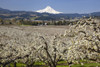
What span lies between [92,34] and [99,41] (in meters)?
0.60

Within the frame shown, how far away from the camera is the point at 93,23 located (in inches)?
349

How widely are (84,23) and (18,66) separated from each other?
22.9 m

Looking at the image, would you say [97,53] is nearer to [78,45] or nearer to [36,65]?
[78,45]

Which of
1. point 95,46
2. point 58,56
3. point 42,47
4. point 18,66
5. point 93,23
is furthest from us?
point 18,66

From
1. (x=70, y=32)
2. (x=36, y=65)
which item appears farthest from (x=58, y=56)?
(x=36, y=65)

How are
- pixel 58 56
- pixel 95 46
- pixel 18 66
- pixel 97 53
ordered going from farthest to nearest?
pixel 18 66
pixel 58 56
pixel 97 53
pixel 95 46

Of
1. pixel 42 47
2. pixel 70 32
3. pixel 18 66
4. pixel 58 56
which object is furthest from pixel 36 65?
pixel 70 32

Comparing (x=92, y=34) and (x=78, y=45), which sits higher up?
(x=92, y=34)

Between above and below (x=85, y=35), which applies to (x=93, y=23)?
above

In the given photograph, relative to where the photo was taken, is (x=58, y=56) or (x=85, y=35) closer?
(x=85, y=35)

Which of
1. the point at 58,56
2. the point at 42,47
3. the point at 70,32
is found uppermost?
the point at 70,32

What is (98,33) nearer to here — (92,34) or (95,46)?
(92,34)

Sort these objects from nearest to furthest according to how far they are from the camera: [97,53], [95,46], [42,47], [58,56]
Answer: [95,46], [97,53], [42,47], [58,56]

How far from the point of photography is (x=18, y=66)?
94.3ft
